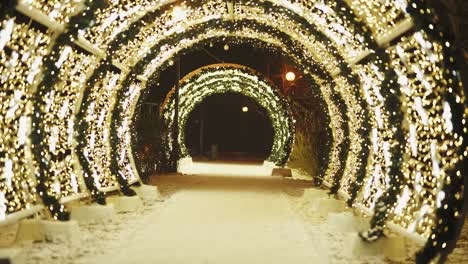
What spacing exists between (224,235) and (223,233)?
157mm

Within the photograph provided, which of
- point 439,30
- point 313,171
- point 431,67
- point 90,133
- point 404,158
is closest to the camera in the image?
point 439,30

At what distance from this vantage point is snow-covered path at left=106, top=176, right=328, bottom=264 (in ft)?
21.8

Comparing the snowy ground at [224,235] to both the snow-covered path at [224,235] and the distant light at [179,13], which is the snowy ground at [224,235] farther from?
the distant light at [179,13]

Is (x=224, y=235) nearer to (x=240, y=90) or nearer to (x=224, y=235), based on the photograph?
(x=224, y=235)

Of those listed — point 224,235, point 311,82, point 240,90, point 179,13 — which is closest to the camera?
point 224,235

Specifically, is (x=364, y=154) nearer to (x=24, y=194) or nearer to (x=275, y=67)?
(x=24, y=194)

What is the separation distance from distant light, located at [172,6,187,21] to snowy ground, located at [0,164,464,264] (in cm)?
319

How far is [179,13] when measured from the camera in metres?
11.0

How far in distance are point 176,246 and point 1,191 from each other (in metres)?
2.08

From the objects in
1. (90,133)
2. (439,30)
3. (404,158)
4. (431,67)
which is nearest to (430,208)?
(404,158)

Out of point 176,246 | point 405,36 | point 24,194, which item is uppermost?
point 405,36

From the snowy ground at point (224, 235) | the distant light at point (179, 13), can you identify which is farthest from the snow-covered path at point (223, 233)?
the distant light at point (179, 13)

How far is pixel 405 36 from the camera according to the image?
6359 millimetres

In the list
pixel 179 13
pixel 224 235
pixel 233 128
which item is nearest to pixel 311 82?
pixel 179 13
